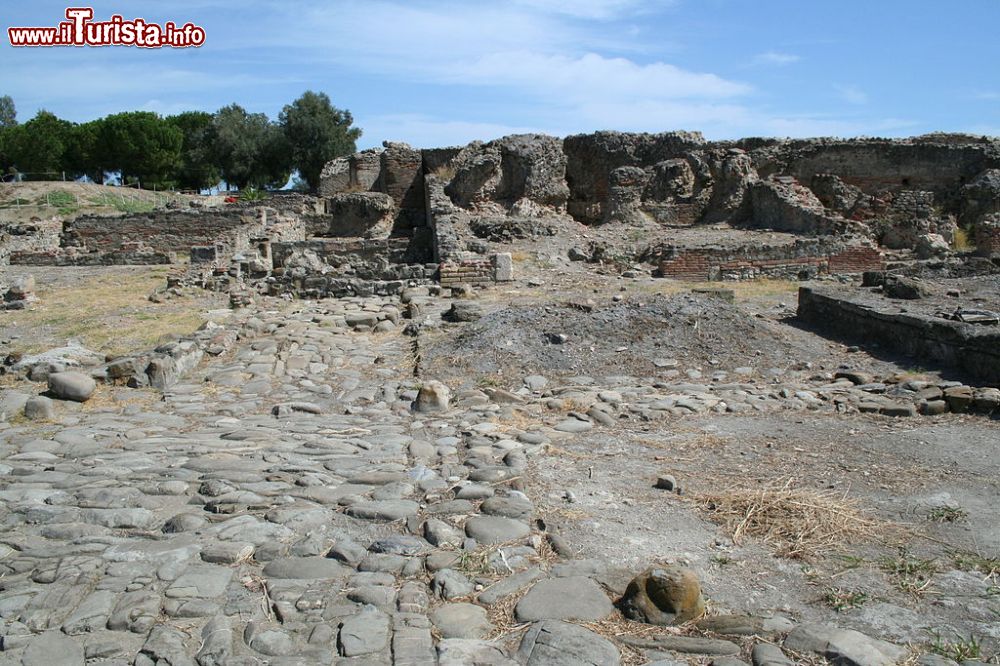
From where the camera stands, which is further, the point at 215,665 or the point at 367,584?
the point at 367,584

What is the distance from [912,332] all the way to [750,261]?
7223 millimetres

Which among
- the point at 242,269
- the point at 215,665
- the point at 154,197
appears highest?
the point at 154,197

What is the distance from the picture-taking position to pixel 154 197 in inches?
1428

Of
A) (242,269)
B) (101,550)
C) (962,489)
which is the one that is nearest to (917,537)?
(962,489)

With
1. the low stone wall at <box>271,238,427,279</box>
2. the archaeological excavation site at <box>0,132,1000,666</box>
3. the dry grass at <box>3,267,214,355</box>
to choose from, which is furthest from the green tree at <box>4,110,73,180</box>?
the archaeological excavation site at <box>0,132,1000,666</box>

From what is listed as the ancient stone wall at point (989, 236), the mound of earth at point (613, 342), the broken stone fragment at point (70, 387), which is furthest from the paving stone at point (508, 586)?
the ancient stone wall at point (989, 236)

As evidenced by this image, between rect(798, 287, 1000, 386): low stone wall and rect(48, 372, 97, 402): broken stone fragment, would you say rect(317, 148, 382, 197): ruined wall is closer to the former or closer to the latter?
rect(798, 287, 1000, 386): low stone wall

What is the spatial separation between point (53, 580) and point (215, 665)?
100 centimetres

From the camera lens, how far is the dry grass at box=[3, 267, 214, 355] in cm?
864

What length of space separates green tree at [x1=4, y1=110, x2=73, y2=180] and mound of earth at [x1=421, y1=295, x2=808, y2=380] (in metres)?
47.0

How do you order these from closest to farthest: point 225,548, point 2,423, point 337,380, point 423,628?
point 423,628
point 225,548
point 2,423
point 337,380

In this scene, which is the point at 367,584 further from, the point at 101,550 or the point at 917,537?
the point at 917,537

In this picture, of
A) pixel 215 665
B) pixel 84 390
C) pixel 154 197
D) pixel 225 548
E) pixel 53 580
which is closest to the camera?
pixel 215 665

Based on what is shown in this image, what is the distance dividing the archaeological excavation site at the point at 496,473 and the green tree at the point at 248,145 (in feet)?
96.1
